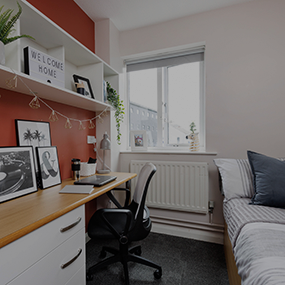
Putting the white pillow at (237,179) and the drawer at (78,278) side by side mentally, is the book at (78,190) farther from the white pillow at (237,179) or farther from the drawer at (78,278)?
the white pillow at (237,179)

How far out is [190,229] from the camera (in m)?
2.18

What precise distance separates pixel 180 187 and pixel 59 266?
1.49 meters

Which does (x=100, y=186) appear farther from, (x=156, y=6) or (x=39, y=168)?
(x=156, y=6)

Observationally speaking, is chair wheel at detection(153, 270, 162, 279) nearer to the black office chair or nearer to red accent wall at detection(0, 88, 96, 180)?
the black office chair

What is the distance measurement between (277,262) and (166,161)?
1562mm

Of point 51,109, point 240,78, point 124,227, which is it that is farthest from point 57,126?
point 240,78

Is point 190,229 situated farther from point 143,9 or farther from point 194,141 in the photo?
point 143,9

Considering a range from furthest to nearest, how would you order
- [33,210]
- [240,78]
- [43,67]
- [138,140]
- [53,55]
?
[138,140] < [240,78] < [53,55] < [43,67] < [33,210]

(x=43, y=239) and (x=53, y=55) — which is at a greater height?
(x=53, y=55)

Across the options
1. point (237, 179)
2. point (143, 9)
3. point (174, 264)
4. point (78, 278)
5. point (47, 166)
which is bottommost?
point (174, 264)

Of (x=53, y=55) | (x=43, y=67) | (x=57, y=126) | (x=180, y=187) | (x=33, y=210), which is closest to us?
(x=33, y=210)

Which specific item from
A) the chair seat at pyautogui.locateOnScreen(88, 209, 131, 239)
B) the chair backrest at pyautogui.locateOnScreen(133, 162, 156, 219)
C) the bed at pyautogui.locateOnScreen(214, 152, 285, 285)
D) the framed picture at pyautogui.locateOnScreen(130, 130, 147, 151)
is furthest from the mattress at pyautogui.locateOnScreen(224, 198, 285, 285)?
the framed picture at pyautogui.locateOnScreen(130, 130, 147, 151)

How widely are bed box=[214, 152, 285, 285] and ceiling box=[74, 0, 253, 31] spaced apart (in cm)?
172

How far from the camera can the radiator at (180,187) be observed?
2090mm
